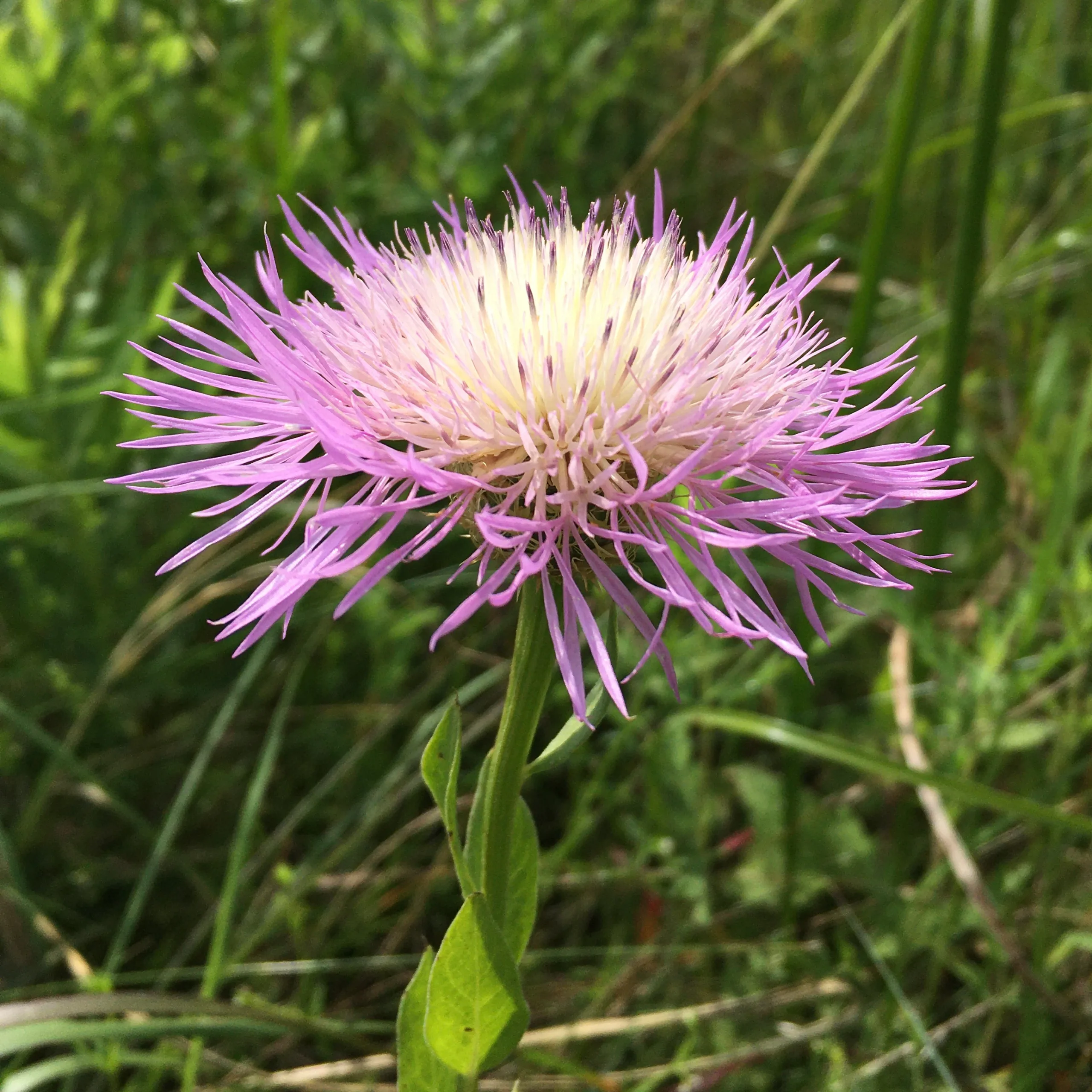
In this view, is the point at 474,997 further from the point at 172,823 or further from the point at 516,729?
the point at 172,823

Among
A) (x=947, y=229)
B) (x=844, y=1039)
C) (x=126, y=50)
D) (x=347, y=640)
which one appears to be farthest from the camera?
(x=947, y=229)

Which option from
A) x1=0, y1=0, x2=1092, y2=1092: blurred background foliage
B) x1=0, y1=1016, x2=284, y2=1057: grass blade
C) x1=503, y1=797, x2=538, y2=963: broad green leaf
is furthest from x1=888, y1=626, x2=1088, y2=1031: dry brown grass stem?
x1=0, y1=1016, x2=284, y2=1057: grass blade

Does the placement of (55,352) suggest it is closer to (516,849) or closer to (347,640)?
(347,640)

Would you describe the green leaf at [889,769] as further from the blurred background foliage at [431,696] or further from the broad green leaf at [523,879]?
the broad green leaf at [523,879]

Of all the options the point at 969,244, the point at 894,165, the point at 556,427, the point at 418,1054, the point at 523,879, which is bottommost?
the point at 418,1054

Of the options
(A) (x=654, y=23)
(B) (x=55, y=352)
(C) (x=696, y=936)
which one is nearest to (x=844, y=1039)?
(C) (x=696, y=936)

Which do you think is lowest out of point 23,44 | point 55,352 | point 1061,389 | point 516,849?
point 516,849

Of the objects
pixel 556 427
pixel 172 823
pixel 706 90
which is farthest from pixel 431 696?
pixel 706 90
